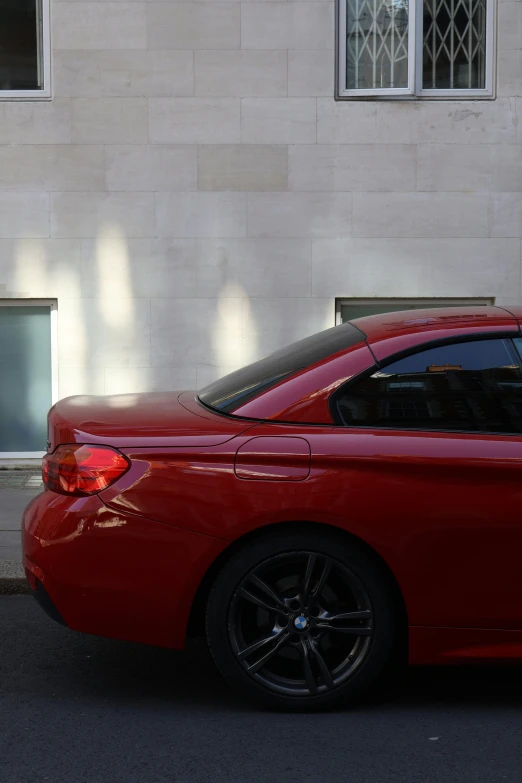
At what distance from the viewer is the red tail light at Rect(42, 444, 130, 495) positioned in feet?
13.0

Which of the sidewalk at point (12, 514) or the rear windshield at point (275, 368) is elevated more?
the rear windshield at point (275, 368)

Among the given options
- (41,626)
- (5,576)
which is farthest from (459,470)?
(5,576)

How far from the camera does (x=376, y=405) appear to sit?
4.01 metres

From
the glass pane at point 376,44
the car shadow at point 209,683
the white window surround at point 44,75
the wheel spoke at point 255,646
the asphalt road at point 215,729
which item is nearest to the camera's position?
the asphalt road at point 215,729

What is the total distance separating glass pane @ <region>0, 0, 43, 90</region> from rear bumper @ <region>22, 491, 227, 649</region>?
21.0ft

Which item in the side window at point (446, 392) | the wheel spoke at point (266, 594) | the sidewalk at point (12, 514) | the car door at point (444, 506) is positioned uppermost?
the side window at point (446, 392)

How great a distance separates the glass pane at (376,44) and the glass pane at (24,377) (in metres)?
3.62

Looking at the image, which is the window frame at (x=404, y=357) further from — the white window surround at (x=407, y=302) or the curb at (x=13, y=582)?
the white window surround at (x=407, y=302)

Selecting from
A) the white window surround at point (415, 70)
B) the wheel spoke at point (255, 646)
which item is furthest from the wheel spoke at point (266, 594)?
the white window surround at point (415, 70)

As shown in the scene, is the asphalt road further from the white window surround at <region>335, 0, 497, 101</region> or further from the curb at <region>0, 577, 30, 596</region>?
the white window surround at <region>335, 0, 497, 101</region>

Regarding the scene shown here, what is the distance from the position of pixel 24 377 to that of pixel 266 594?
6051 millimetres

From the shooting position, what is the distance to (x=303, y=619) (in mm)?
3955

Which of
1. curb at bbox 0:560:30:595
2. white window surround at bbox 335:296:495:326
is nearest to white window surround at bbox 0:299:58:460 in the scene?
white window surround at bbox 335:296:495:326

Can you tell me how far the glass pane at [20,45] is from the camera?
9297 mm
